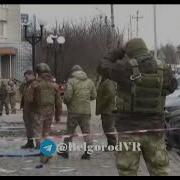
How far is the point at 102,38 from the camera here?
50.6 m

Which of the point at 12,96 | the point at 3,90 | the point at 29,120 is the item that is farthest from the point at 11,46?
the point at 29,120

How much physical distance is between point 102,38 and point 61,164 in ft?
137

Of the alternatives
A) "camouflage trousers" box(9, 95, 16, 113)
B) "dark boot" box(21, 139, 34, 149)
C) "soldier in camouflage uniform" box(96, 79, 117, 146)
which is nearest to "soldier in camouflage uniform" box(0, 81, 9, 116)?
"camouflage trousers" box(9, 95, 16, 113)

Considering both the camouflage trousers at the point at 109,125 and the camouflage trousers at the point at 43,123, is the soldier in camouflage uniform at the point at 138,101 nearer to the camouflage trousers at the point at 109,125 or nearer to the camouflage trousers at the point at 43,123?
the camouflage trousers at the point at 43,123

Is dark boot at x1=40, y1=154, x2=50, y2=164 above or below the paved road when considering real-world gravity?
above

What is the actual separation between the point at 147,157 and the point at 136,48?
3.75 feet

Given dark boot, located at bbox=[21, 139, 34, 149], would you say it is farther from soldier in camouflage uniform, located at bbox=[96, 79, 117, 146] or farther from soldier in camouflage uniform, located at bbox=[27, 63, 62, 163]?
soldier in camouflage uniform, located at bbox=[96, 79, 117, 146]

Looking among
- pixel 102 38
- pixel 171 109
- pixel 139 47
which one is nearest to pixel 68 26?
pixel 102 38

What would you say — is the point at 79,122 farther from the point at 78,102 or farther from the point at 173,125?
the point at 173,125

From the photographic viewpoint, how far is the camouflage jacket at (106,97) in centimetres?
1046

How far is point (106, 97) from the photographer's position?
10500mm

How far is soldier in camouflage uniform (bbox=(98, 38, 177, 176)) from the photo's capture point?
233 inches

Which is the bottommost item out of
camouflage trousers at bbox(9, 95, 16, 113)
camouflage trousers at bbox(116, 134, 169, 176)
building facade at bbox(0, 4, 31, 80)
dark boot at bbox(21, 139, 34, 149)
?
dark boot at bbox(21, 139, 34, 149)

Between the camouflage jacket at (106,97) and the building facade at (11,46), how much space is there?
117 ft
